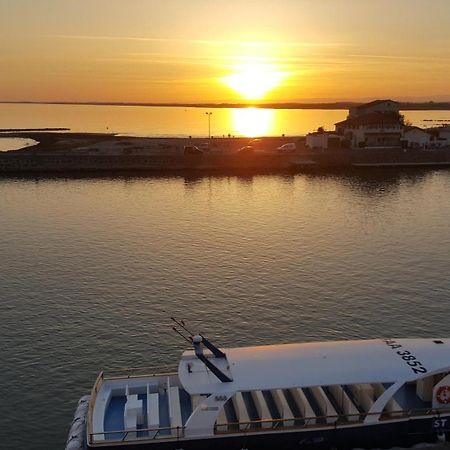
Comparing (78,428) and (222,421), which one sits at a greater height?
(222,421)

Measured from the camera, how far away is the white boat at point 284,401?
17531 mm

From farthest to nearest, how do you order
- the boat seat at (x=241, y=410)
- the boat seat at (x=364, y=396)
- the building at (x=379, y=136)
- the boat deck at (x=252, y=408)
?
1. the building at (x=379, y=136)
2. the boat seat at (x=364, y=396)
3. the boat seat at (x=241, y=410)
4. the boat deck at (x=252, y=408)

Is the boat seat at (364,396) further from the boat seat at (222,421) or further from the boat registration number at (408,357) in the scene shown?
the boat seat at (222,421)

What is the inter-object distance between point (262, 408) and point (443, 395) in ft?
21.5

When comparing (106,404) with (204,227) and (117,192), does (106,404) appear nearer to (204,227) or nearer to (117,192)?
(204,227)

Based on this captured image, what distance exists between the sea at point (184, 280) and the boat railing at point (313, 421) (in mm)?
7293

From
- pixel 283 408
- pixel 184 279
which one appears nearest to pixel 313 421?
pixel 283 408

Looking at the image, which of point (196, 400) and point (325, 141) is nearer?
point (196, 400)

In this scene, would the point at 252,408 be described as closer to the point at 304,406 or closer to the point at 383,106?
the point at 304,406

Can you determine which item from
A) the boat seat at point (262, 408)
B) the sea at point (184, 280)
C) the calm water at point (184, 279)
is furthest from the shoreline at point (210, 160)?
the boat seat at point (262, 408)

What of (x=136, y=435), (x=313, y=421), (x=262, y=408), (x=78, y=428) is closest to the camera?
(x=136, y=435)

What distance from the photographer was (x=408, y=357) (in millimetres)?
19016

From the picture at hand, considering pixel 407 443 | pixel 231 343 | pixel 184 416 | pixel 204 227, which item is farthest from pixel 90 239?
pixel 407 443

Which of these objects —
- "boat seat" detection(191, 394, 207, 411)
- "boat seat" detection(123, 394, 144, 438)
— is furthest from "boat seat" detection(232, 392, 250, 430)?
"boat seat" detection(123, 394, 144, 438)
